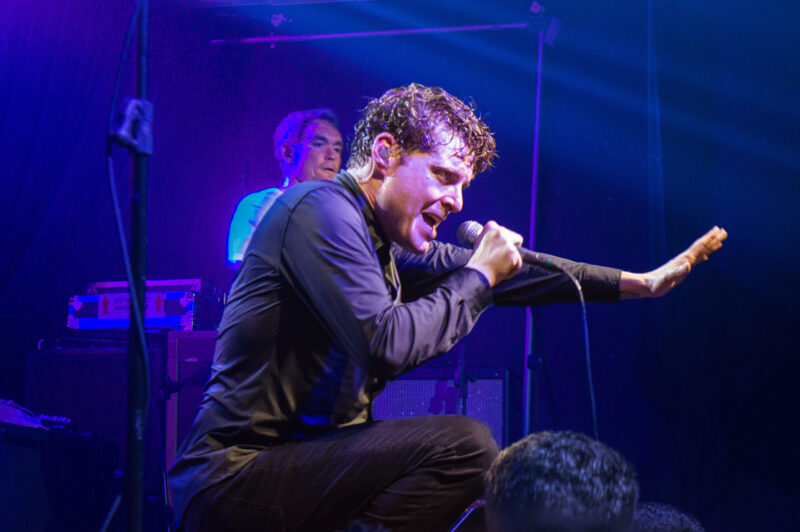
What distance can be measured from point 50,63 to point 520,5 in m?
3.15

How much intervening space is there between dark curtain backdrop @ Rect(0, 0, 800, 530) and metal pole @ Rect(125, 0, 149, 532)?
9.31 ft

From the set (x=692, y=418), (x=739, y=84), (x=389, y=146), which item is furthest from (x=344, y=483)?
(x=739, y=84)

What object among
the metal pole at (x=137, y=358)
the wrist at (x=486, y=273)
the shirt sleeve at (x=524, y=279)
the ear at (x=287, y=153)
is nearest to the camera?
the metal pole at (x=137, y=358)

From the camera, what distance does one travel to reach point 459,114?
2045 mm

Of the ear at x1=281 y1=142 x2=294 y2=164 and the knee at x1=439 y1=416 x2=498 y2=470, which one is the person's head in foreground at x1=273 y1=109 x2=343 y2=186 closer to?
the ear at x1=281 y1=142 x2=294 y2=164

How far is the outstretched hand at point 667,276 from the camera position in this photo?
2.19m

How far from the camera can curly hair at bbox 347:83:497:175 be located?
1970mm

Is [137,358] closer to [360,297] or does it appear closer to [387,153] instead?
[360,297]

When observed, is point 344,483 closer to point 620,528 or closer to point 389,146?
point 620,528

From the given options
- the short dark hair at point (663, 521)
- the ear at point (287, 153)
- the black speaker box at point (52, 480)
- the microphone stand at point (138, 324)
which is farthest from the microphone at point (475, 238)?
the black speaker box at point (52, 480)

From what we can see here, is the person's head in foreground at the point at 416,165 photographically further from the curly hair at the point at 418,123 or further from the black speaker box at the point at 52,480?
the black speaker box at the point at 52,480

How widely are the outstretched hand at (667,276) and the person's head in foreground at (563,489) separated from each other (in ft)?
3.20

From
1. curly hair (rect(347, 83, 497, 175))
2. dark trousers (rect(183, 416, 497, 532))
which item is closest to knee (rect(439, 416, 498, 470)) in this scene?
dark trousers (rect(183, 416, 497, 532))

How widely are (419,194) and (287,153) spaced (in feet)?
7.68
